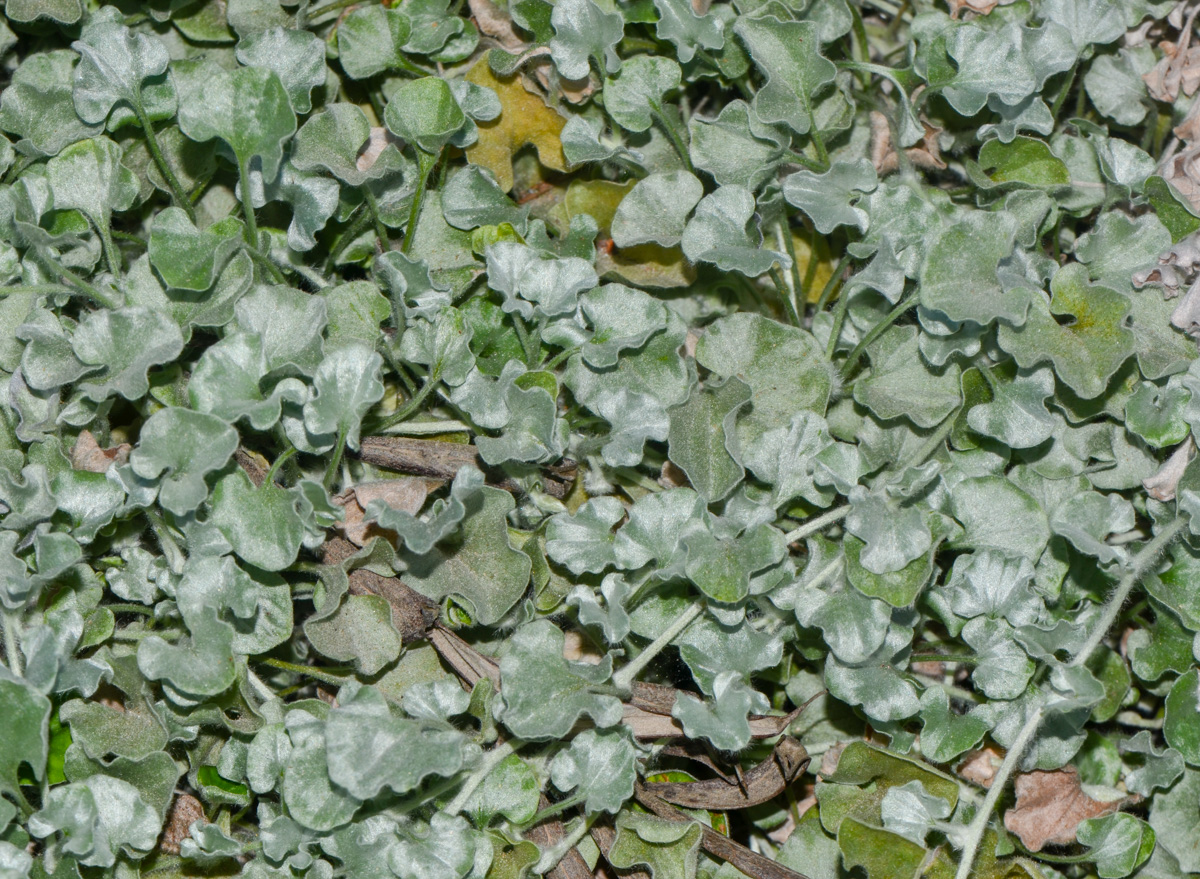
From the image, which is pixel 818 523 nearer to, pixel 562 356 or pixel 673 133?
pixel 562 356

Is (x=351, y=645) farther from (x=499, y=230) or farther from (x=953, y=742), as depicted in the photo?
(x=953, y=742)

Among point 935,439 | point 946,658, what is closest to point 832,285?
point 935,439

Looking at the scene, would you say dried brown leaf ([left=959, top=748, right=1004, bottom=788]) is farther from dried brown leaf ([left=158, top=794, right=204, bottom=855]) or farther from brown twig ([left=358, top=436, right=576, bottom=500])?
dried brown leaf ([left=158, top=794, right=204, bottom=855])

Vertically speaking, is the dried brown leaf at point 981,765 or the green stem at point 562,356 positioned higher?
the green stem at point 562,356

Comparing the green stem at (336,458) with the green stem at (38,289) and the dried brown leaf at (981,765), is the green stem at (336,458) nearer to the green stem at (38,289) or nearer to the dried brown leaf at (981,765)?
the green stem at (38,289)

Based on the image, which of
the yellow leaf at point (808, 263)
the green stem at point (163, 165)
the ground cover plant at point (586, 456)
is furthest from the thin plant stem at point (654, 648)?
the green stem at point (163, 165)

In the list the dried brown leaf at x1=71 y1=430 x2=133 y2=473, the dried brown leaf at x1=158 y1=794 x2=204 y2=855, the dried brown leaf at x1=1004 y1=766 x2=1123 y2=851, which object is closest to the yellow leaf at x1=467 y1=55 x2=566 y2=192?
the dried brown leaf at x1=71 y1=430 x2=133 y2=473
